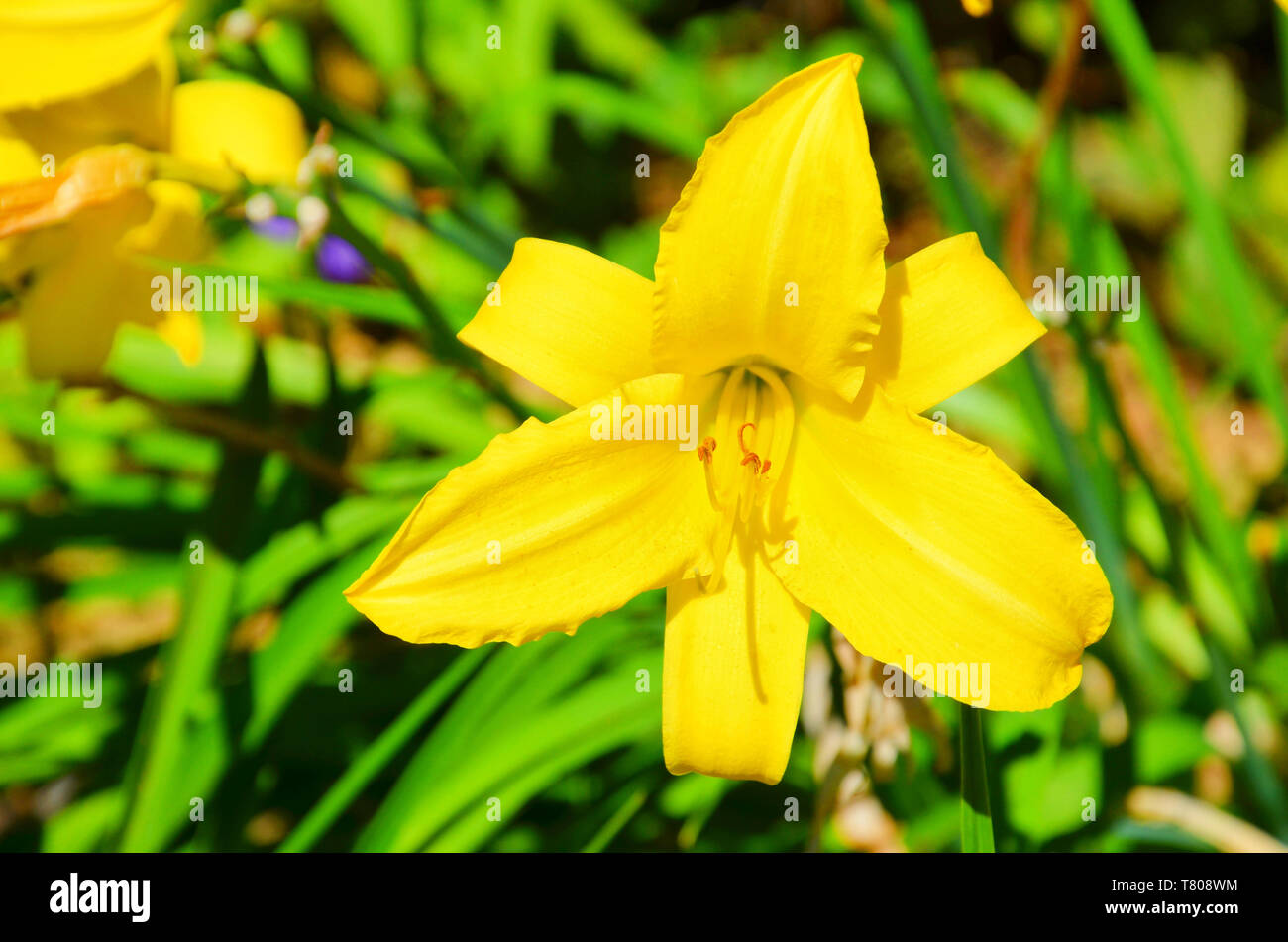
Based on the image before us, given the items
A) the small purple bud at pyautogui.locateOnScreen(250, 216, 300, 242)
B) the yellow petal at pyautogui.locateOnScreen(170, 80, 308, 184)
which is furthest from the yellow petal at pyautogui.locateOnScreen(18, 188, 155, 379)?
the small purple bud at pyautogui.locateOnScreen(250, 216, 300, 242)

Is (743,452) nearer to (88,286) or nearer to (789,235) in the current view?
(789,235)

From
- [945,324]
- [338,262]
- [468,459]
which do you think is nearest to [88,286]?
[468,459]

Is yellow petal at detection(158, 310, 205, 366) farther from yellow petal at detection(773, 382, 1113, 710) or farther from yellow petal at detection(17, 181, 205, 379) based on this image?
yellow petal at detection(773, 382, 1113, 710)

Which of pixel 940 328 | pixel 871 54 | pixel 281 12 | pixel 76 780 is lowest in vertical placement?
pixel 76 780

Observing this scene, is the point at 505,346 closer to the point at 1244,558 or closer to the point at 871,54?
the point at 1244,558
